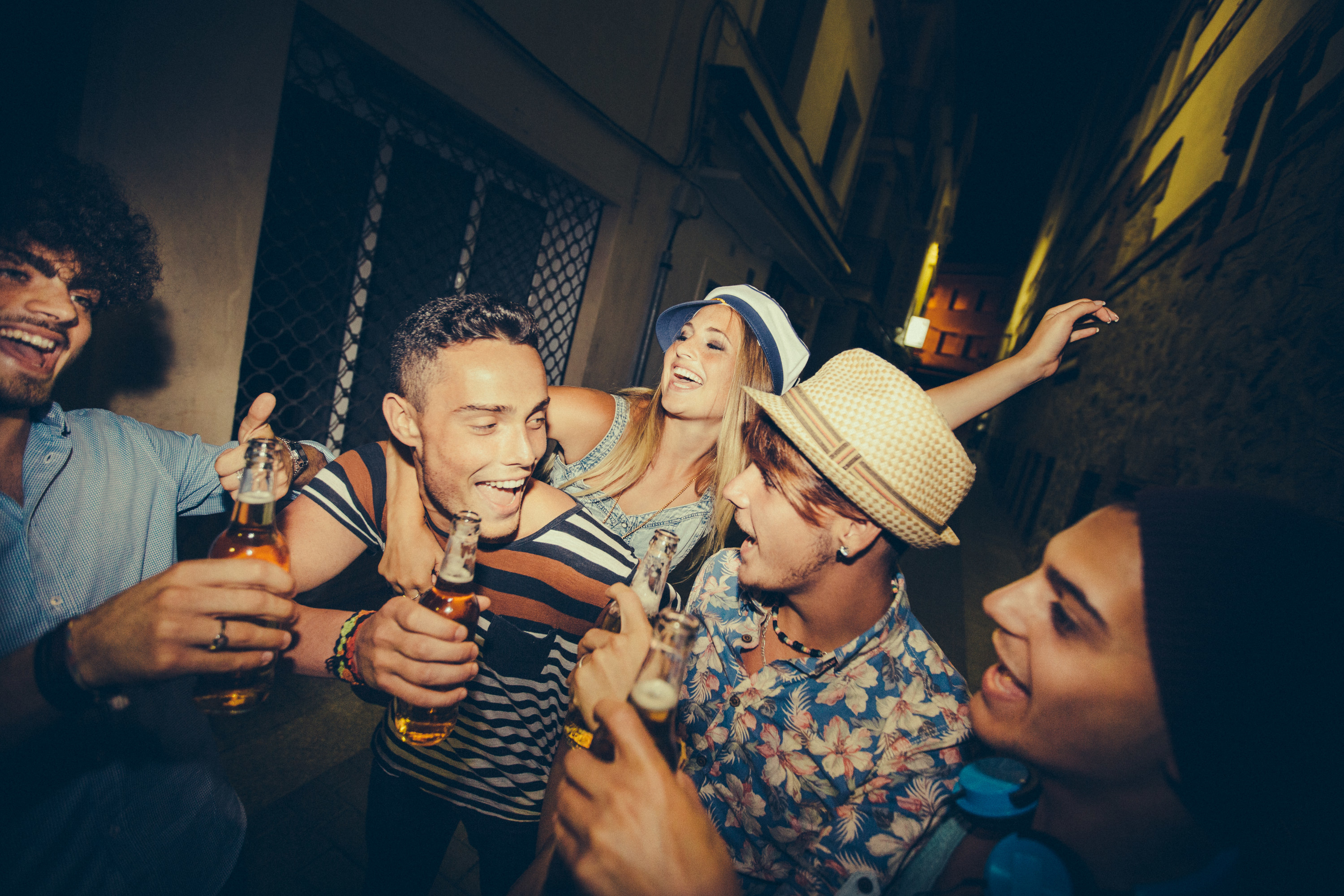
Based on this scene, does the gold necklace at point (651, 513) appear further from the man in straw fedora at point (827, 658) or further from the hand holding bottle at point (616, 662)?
the hand holding bottle at point (616, 662)

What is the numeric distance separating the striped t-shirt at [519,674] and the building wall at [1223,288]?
11.1 ft

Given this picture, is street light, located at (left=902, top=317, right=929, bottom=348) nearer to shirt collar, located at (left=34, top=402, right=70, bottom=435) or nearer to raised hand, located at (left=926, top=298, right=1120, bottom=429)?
raised hand, located at (left=926, top=298, right=1120, bottom=429)

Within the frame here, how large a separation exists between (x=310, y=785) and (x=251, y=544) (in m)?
2.29

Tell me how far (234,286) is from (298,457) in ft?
3.88

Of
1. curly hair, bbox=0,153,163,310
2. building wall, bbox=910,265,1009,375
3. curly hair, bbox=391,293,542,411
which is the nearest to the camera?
curly hair, bbox=0,153,163,310

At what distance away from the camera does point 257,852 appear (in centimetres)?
229

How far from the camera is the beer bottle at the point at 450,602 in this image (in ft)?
4.00

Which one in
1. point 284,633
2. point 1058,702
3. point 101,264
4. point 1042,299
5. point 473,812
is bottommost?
point 473,812

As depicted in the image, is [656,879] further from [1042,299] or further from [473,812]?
[1042,299]

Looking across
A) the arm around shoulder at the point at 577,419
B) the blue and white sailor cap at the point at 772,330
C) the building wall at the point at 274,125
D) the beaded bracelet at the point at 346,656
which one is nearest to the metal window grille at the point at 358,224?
the building wall at the point at 274,125

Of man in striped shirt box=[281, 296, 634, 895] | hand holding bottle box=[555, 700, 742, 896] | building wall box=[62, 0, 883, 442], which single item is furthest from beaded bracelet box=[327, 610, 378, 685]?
building wall box=[62, 0, 883, 442]

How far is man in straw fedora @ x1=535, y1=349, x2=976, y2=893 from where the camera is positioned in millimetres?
1314

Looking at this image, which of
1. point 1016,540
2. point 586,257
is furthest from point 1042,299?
point 586,257

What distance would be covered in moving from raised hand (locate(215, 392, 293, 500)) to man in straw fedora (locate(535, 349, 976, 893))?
151 cm
